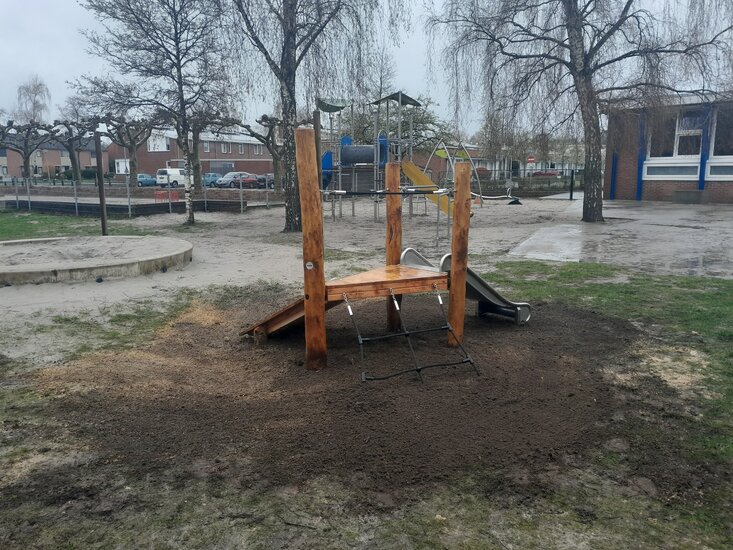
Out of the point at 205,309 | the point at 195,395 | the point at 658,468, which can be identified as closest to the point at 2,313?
the point at 205,309

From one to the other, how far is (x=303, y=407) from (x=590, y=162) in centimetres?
1487

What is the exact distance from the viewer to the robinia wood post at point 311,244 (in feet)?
14.0

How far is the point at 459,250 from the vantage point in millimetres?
5008

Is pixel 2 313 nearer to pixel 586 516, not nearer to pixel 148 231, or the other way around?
pixel 586 516

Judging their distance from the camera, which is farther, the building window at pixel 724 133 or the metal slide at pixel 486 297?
the building window at pixel 724 133

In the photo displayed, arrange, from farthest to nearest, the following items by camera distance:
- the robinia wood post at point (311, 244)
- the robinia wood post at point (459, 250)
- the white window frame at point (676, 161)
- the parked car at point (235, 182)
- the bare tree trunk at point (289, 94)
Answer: the parked car at point (235, 182), the white window frame at point (676, 161), the bare tree trunk at point (289, 94), the robinia wood post at point (459, 250), the robinia wood post at point (311, 244)

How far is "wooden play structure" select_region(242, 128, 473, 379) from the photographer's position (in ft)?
14.4

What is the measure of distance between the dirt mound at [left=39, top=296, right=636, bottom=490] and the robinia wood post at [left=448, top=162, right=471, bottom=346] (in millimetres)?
290

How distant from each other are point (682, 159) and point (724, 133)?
1.74 m

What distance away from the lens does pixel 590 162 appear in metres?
16.5

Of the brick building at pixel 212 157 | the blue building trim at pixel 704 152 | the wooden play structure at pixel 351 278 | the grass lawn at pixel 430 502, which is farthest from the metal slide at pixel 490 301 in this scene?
the brick building at pixel 212 157

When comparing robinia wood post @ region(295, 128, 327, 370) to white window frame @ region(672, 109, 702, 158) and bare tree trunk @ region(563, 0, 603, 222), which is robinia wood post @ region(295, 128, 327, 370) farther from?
white window frame @ region(672, 109, 702, 158)

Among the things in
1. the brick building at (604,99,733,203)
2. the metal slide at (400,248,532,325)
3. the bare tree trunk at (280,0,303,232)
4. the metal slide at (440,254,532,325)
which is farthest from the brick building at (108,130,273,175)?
the metal slide at (440,254,532,325)

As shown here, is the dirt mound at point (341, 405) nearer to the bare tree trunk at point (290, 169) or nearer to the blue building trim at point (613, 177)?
the bare tree trunk at point (290, 169)
